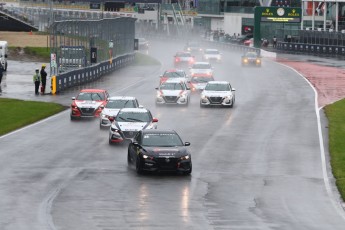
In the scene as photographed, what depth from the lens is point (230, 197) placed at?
26.8 m

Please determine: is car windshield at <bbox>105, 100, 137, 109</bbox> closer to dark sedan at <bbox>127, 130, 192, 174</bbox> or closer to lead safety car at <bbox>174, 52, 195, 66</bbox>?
dark sedan at <bbox>127, 130, 192, 174</bbox>

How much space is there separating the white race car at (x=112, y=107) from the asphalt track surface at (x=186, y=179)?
22.5 inches

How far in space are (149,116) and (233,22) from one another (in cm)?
14551

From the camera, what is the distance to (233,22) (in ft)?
601

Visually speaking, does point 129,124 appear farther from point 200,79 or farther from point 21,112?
point 200,79

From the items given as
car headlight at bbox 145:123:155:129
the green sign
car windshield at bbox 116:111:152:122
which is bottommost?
car headlight at bbox 145:123:155:129

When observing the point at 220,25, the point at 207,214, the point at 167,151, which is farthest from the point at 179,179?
the point at 220,25

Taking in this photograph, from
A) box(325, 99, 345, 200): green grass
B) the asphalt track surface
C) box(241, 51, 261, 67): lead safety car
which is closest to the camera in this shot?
the asphalt track surface

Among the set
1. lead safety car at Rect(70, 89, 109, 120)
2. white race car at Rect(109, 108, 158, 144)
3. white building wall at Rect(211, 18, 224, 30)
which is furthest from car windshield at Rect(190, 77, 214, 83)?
white building wall at Rect(211, 18, 224, 30)

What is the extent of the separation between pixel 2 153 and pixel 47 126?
9451mm

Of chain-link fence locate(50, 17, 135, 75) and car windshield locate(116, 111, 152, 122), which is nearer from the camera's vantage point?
car windshield locate(116, 111, 152, 122)

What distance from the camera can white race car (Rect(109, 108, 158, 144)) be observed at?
37.6 metres

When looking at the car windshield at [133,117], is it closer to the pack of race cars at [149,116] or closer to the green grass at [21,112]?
the pack of race cars at [149,116]

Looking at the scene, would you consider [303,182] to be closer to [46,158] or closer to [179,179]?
[179,179]
